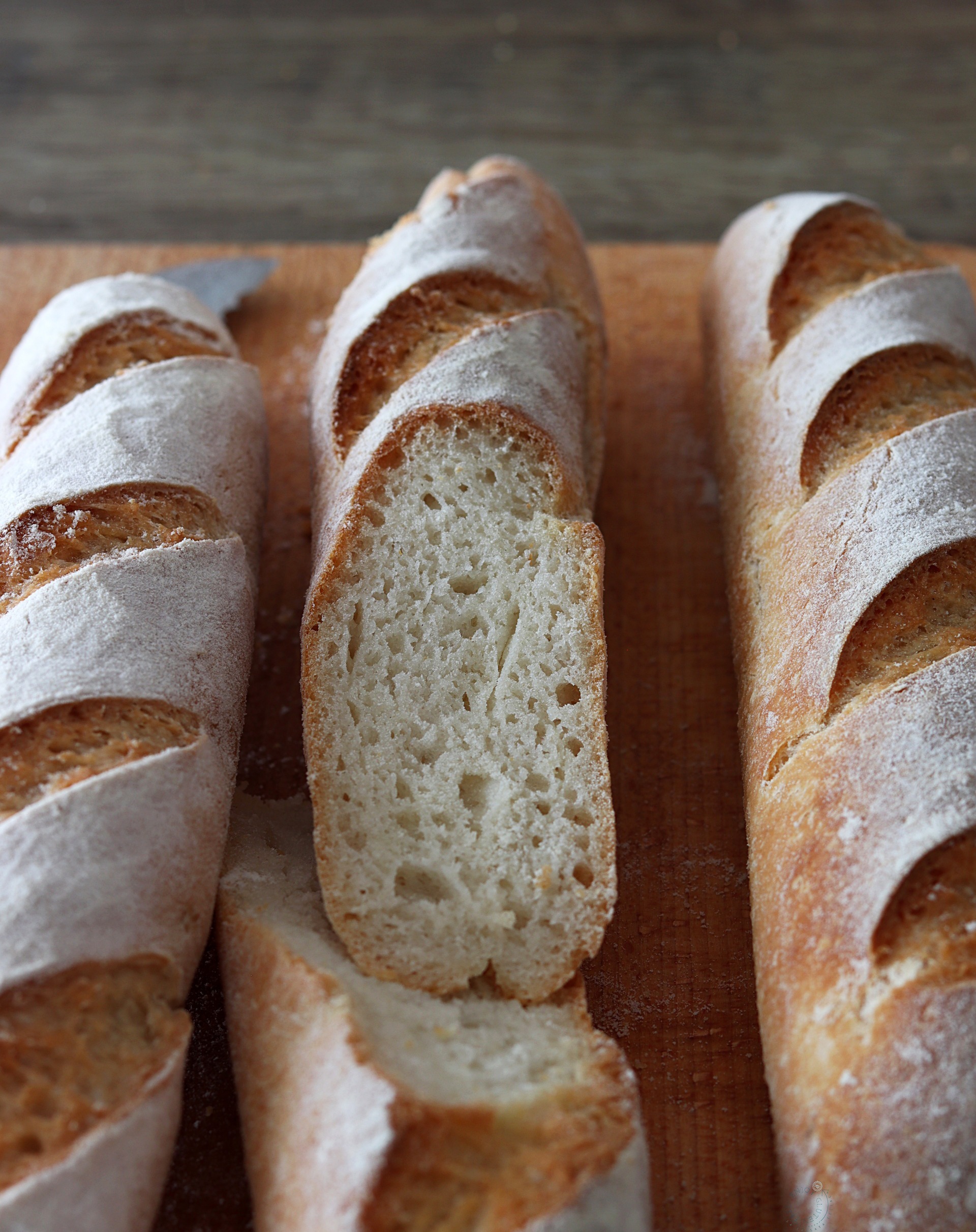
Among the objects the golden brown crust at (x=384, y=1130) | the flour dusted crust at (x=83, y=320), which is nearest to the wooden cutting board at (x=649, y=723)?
the golden brown crust at (x=384, y=1130)

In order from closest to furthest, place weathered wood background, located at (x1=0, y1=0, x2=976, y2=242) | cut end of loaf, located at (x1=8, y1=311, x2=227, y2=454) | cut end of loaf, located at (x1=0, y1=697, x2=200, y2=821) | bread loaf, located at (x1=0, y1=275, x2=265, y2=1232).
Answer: bread loaf, located at (x1=0, y1=275, x2=265, y2=1232), cut end of loaf, located at (x1=0, y1=697, x2=200, y2=821), cut end of loaf, located at (x1=8, y1=311, x2=227, y2=454), weathered wood background, located at (x1=0, y1=0, x2=976, y2=242)

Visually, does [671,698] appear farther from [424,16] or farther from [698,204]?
[424,16]

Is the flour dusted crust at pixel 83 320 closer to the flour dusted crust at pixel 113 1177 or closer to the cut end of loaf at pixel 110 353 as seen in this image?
the cut end of loaf at pixel 110 353

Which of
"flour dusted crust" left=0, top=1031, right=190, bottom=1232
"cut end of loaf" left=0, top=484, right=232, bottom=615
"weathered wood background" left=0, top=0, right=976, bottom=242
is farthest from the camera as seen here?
"weathered wood background" left=0, top=0, right=976, bottom=242

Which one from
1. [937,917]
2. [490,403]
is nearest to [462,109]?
[490,403]

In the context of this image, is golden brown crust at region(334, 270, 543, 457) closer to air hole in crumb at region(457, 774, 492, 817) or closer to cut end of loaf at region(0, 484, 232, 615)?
cut end of loaf at region(0, 484, 232, 615)

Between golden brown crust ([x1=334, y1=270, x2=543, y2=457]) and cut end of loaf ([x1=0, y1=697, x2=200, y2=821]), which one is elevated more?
golden brown crust ([x1=334, y1=270, x2=543, y2=457])

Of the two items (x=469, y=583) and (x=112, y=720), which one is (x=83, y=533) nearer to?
(x=112, y=720)

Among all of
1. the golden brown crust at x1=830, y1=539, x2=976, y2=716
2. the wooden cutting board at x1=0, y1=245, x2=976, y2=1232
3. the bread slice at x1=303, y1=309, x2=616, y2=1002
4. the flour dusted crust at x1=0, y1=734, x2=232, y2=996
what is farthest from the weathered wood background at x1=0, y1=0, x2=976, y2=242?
the flour dusted crust at x1=0, y1=734, x2=232, y2=996
